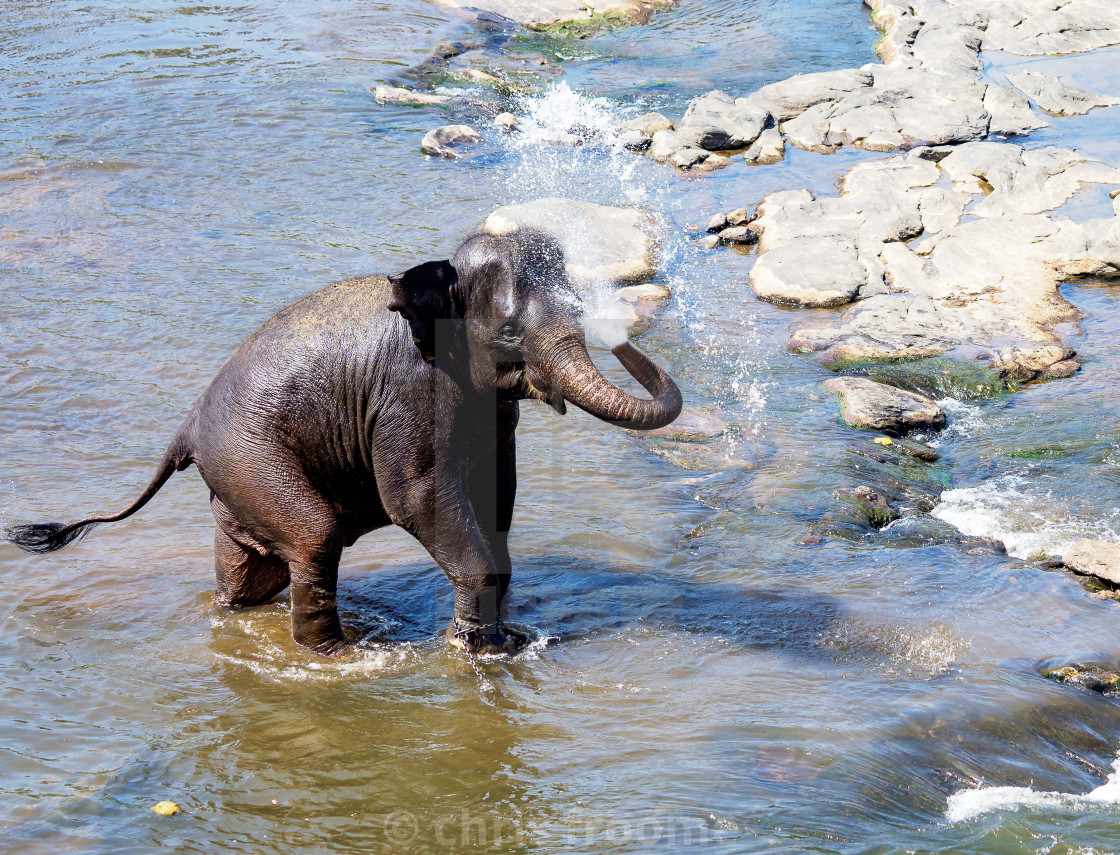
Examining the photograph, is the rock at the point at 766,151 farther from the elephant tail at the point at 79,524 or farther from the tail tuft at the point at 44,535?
the tail tuft at the point at 44,535

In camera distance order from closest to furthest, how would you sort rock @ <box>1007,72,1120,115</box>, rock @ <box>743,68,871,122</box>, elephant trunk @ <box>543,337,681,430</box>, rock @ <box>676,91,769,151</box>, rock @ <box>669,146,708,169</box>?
elephant trunk @ <box>543,337,681,430</box> → rock @ <box>669,146,708,169</box> → rock @ <box>676,91,769,151</box> → rock @ <box>1007,72,1120,115</box> → rock @ <box>743,68,871,122</box>

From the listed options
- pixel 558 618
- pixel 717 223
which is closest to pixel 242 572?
pixel 558 618

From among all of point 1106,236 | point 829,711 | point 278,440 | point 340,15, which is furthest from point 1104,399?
point 340,15

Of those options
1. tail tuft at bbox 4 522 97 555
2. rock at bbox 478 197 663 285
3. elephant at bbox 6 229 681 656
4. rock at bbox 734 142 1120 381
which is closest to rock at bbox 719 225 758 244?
rock at bbox 734 142 1120 381

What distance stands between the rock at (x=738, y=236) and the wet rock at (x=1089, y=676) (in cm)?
768

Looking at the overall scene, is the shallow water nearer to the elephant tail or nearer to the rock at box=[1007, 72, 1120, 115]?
the elephant tail

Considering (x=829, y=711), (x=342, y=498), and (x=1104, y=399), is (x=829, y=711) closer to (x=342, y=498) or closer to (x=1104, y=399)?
(x=342, y=498)

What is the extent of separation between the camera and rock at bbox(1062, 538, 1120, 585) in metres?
6.00

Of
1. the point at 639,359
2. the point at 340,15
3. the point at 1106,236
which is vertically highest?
the point at 340,15

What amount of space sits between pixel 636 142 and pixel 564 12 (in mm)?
7905

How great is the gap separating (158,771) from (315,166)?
10906 mm

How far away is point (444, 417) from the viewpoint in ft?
16.1

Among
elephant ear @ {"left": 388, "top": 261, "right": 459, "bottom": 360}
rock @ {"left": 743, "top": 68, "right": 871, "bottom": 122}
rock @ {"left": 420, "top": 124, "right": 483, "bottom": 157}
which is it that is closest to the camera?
elephant ear @ {"left": 388, "top": 261, "right": 459, "bottom": 360}

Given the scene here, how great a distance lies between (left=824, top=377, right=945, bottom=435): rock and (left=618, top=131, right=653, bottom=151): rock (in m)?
7.56
